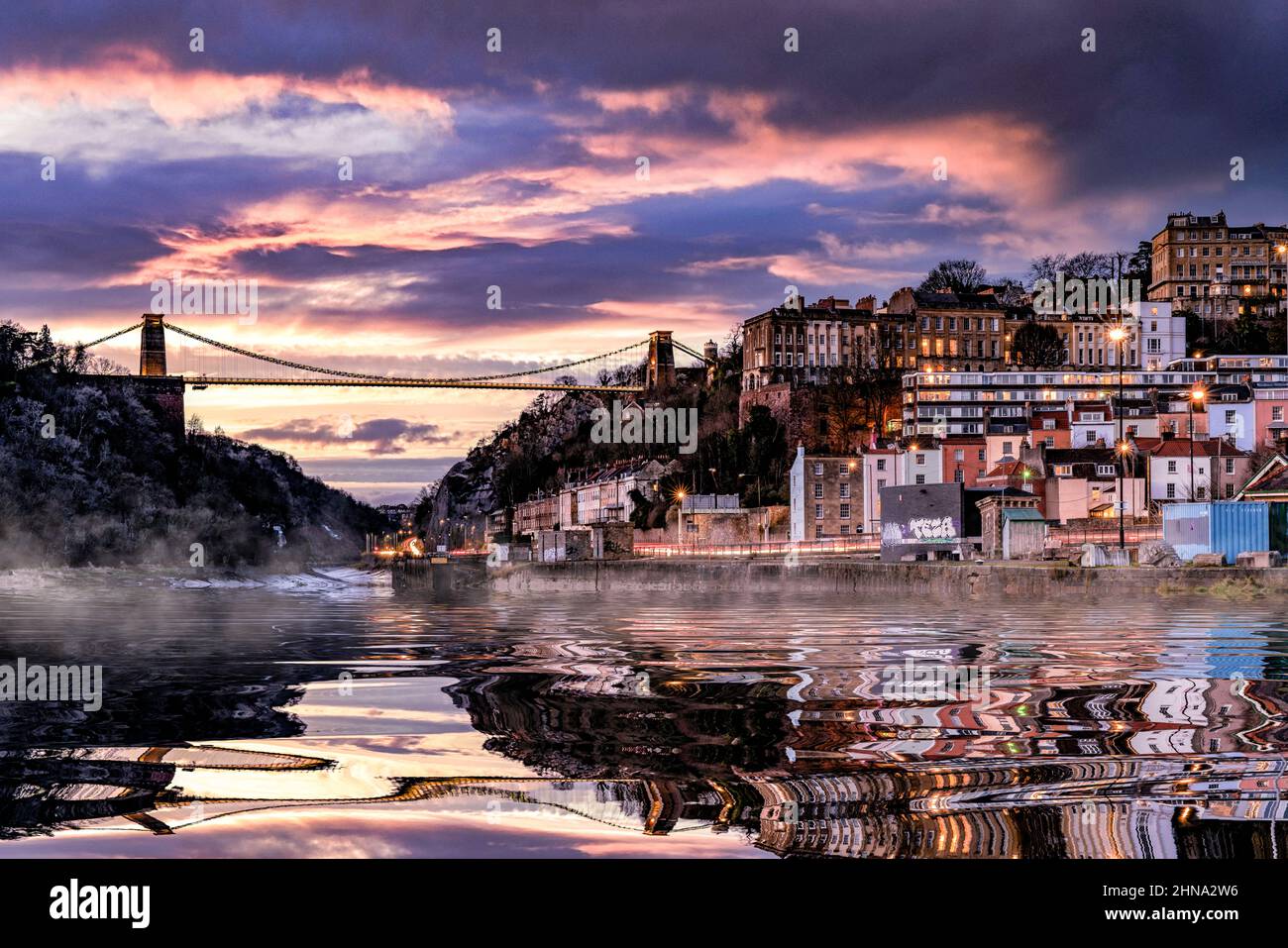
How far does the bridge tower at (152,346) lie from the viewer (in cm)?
11725

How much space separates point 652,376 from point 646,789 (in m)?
139

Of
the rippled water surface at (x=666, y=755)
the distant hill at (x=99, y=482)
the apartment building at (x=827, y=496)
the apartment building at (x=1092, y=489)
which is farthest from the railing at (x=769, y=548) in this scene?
the rippled water surface at (x=666, y=755)

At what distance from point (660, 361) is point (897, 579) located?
10111 cm

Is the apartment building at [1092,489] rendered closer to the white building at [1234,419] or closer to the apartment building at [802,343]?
the white building at [1234,419]

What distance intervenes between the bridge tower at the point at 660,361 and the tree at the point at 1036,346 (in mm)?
38286

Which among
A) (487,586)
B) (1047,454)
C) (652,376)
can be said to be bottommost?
(487,586)

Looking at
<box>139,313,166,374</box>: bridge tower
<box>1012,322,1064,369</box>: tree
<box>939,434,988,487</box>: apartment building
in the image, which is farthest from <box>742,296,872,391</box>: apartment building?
<box>139,313,166,374</box>: bridge tower

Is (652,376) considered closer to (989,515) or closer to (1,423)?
(1,423)

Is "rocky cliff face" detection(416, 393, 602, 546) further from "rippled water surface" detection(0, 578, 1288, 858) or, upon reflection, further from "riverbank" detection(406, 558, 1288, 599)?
"rippled water surface" detection(0, 578, 1288, 858)

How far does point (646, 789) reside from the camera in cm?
661

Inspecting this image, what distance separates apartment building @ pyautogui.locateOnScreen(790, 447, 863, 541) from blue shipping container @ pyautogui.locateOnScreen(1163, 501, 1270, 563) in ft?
129

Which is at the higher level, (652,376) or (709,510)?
(652,376)

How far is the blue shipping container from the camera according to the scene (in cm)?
3941
